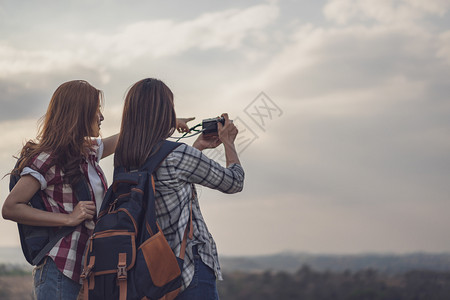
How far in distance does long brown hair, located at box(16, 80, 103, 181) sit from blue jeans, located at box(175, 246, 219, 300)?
798 millimetres

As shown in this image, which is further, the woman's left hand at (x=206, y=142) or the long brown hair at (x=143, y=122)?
the woman's left hand at (x=206, y=142)

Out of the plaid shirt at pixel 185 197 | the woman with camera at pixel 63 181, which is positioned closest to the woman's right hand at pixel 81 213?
the woman with camera at pixel 63 181

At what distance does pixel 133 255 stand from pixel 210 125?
0.99 metres

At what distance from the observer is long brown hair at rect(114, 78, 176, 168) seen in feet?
9.27

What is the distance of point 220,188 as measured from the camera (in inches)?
115

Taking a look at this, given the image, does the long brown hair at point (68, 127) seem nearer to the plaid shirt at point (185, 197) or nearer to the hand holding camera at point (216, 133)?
the plaid shirt at point (185, 197)

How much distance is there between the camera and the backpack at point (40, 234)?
2.76 meters

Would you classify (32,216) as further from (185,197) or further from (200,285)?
(200,285)

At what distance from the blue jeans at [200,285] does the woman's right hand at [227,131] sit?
71 centimetres

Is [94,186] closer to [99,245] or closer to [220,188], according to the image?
[99,245]

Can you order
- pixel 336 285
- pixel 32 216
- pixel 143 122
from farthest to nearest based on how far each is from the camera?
pixel 336 285 < pixel 143 122 < pixel 32 216

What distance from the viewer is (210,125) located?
3271mm

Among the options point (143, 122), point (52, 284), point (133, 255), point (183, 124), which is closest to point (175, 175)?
point (143, 122)

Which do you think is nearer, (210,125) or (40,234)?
(40,234)
